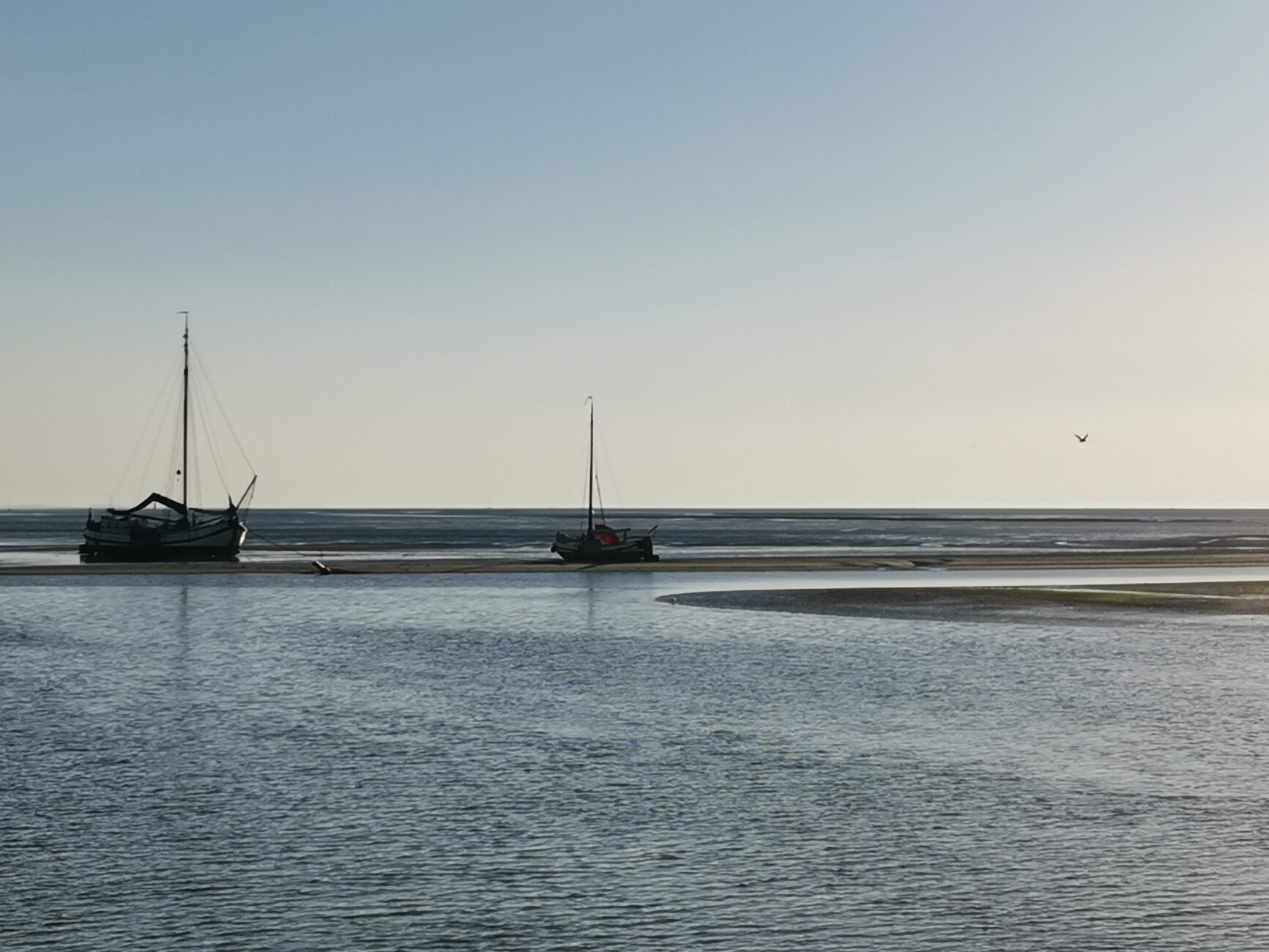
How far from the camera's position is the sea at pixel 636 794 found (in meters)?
13.5

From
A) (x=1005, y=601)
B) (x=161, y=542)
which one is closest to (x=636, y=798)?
(x=1005, y=601)

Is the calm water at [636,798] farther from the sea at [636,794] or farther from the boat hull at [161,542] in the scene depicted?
the boat hull at [161,542]

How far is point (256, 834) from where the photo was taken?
16.9 meters

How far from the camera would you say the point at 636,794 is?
19.2 m

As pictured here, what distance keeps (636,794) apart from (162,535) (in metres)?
73.3

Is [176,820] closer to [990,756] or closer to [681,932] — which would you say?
[681,932]

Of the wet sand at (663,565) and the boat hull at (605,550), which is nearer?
the wet sand at (663,565)

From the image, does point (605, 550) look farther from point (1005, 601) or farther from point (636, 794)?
point (636, 794)

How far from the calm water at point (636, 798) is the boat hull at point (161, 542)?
161 ft

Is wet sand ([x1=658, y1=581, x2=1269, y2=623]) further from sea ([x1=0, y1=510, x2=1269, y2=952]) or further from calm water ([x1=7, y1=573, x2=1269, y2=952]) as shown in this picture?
calm water ([x1=7, y1=573, x2=1269, y2=952])

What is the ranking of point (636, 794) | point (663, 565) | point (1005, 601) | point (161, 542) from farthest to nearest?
point (663, 565) → point (161, 542) → point (1005, 601) → point (636, 794)

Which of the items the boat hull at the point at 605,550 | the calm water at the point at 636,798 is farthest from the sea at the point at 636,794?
the boat hull at the point at 605,550

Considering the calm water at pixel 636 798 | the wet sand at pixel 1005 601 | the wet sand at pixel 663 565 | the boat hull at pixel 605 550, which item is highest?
the boat hull at pixel 605 550

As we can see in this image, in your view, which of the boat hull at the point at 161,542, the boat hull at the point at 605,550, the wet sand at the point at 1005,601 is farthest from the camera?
the boat hull at the point at 605,550
